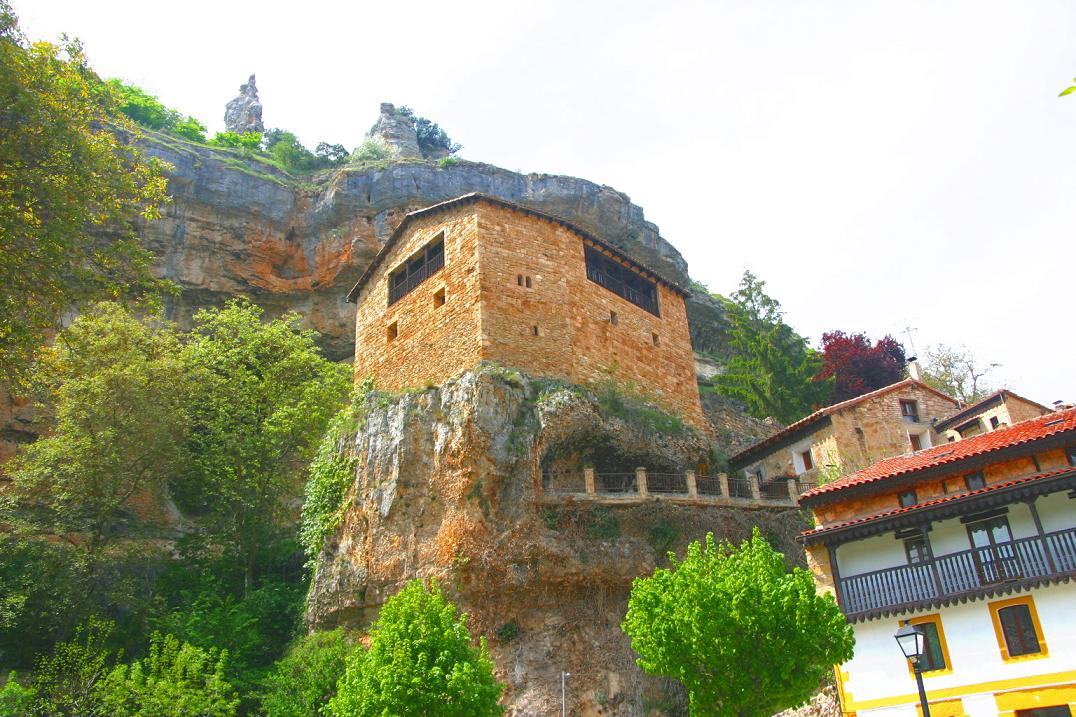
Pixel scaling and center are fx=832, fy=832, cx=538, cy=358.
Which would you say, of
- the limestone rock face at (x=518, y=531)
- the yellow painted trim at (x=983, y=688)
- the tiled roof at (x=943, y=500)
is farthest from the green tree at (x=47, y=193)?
the yellow painted trim at (x=983, y=688)

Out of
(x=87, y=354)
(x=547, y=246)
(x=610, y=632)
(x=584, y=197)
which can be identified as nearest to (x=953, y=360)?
(x=584, y=197)

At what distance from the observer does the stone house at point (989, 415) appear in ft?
89.7

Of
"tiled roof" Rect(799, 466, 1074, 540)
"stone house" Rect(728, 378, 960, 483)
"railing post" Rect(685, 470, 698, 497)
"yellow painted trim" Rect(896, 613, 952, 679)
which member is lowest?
"yellow painted trim" Rect(896, 613, 952, 679)

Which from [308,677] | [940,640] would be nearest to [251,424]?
[308,677]

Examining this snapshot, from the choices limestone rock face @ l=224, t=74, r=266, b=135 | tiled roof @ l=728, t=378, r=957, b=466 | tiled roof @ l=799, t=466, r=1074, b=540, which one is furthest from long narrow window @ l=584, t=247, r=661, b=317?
limestone rock face @ l=224, t=74, r=266, b=135

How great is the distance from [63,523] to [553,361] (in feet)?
50.2

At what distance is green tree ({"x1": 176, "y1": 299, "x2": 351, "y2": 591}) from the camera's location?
26922mm

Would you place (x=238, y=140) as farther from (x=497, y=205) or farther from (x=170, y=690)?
(x=170, y=690)

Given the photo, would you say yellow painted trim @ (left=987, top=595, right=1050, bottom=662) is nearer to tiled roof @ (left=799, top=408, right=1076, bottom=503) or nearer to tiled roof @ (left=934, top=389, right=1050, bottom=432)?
tiled roof @ (left=799, top=408, right=1076, bottom=503)

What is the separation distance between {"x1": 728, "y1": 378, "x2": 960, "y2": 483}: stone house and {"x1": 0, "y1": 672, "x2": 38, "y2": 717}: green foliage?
21834mm

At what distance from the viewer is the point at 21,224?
45.0 ft

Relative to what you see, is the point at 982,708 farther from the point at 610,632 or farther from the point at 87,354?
the point at 87,354

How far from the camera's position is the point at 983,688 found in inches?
653

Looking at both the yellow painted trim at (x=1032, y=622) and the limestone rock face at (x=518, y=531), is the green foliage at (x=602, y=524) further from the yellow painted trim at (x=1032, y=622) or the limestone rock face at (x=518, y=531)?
the yellow painted trim at (x=1032, y=622)
